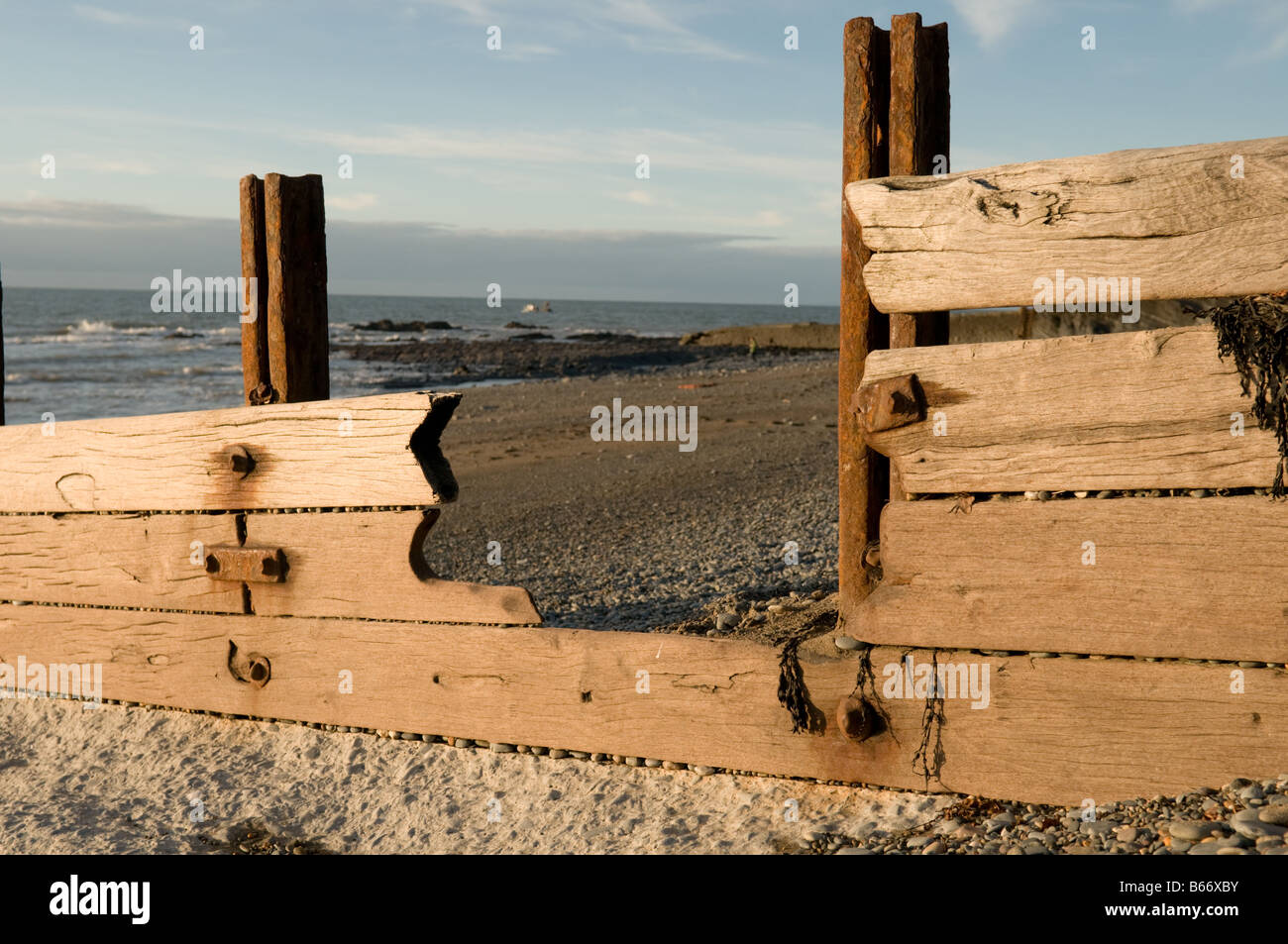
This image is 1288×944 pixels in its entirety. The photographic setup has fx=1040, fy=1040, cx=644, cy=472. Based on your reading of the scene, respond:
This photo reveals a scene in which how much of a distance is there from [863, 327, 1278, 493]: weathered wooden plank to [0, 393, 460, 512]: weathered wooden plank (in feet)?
7.04

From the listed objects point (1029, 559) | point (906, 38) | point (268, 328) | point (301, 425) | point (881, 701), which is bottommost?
point (881, 701)

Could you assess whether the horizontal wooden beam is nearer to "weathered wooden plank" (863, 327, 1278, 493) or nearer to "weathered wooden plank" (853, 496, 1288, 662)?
"weathered wooden plank" (853, 496, 1288, 662)

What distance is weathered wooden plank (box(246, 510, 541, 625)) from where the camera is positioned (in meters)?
5.09

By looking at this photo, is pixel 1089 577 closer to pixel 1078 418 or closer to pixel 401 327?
pixel 1078 418

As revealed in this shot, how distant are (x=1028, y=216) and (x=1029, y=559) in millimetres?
1316

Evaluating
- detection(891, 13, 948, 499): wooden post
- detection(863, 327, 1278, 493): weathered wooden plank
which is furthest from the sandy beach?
detection(891, 13, 948, 499): wooden post

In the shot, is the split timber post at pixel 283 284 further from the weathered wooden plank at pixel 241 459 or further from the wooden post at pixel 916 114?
the wooden post at pixel 916 114

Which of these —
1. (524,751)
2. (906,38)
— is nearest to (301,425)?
(524,751)

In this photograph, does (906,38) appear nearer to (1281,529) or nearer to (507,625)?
(1281,529)

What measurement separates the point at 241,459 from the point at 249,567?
579 mm

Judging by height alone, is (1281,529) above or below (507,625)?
above

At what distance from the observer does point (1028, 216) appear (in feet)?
13.0

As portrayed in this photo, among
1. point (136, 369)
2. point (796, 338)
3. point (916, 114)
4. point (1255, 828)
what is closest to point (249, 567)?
point (916, 114)

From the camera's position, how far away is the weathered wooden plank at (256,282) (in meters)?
5.62
